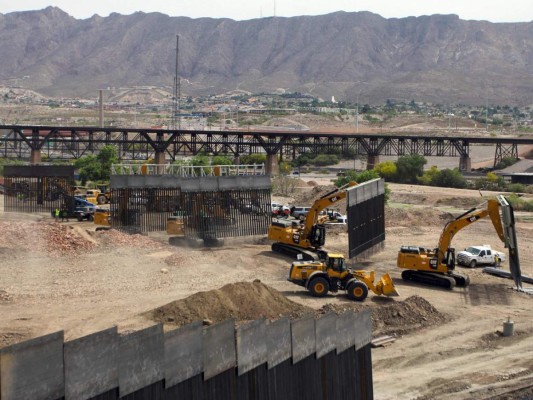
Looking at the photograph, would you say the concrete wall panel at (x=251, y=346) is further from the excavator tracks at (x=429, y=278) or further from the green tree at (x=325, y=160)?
the green tree at (x=325, y=160)

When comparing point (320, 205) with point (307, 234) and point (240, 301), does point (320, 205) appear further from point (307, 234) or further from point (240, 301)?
point (240, 301)

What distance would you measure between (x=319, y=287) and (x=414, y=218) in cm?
2796

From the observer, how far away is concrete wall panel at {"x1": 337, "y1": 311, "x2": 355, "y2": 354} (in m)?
22.8

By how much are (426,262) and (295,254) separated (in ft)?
22.5

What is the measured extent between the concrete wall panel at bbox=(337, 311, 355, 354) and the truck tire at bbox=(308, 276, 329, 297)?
11.5 metres

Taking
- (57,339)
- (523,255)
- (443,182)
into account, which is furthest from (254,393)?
(443,182)

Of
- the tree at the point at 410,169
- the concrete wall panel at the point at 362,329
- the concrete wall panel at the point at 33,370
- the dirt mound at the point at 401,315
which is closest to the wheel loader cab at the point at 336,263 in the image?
the dirt mound at the point at 401,315

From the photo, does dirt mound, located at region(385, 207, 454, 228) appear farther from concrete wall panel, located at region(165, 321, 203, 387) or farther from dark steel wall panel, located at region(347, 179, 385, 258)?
concrete wall panel, located at region(165, 321, 203, 387)

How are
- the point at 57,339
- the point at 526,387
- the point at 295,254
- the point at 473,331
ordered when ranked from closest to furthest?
the point at 57,339 < the point at 526,387 < the point at 473,331 < the point at 295,254

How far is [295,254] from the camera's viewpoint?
4438 centimetres

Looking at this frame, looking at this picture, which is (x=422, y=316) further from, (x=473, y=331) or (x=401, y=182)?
(x=401, y=182)

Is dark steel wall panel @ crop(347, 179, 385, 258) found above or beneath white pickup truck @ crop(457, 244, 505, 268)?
above

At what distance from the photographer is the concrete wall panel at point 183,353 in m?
18.7

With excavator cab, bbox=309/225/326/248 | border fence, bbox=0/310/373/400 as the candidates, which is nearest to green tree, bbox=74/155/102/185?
excavator cab, bbox=309/225/326/248
